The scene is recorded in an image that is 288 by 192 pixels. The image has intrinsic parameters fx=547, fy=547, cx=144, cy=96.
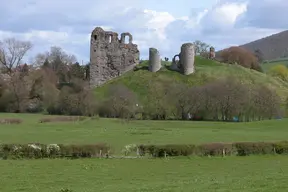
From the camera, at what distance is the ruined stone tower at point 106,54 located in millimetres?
116562

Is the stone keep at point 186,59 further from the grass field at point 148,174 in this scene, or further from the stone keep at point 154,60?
the grass field at point 148,174

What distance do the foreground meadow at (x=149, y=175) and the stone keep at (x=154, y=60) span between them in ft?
238

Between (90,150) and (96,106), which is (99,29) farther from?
(90,150)

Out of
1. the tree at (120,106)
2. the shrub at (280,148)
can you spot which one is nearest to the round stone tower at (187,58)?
the tree at (120,106)

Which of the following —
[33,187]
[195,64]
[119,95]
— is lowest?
[33,187]

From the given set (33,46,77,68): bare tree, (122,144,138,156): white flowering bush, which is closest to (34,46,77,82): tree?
(33,46,77,68): bare tree

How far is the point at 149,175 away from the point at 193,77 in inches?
3233

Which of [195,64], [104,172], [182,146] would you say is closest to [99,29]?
[195,64]

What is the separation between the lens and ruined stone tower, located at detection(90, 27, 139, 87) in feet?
382

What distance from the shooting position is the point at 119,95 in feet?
287

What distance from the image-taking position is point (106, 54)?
117m

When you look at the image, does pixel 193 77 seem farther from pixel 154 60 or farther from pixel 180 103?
pixel 180 103

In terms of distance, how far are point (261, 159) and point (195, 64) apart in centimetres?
8285

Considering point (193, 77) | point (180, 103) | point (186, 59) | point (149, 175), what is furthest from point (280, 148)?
point (186, 59)
